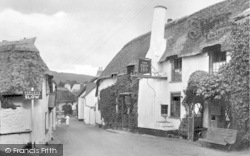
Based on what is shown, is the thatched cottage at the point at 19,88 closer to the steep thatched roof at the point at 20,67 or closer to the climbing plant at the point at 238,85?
the steep thatched roof at the point at 20,67

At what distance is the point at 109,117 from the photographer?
31.1m

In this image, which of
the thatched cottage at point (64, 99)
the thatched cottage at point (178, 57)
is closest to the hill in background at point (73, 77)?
the thatched cottage at point (64, 99)

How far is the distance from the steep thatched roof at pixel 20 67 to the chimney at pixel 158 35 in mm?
9718

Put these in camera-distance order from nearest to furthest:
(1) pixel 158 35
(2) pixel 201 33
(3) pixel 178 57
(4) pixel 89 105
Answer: (2) pixel 201 33, (3) pixel 178 57, (1) pixel 158 35, (4) pixel 89 105

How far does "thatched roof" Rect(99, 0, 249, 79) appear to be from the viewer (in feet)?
58.2

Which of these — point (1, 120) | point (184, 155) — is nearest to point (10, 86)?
point (1, 120)

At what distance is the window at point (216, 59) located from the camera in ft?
55.3

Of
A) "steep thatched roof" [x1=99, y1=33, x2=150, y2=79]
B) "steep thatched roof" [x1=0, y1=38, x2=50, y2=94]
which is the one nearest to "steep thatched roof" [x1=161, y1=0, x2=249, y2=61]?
"steep thatched roof" [x1=99, y1=33, x2=150, y2=79]

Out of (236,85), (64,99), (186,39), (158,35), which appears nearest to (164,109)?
(186,39)

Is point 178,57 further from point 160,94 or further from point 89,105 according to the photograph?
point 89,105

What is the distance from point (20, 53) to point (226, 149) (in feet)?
34.8

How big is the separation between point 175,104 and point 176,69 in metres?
2.38

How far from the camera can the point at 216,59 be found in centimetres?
1727

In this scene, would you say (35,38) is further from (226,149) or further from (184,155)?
(226,149)
